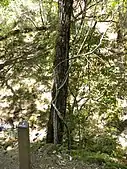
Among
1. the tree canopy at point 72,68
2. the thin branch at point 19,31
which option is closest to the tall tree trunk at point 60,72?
the tree canopy at point 72,68

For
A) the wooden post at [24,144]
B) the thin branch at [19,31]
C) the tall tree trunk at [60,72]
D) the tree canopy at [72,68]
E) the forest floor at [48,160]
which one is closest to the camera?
the wooden post at [24,144]

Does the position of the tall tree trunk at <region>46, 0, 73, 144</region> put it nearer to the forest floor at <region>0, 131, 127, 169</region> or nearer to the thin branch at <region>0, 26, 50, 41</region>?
the forest floor at <region>0, 131, 127, 169</region>

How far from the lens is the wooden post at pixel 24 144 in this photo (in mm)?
2193

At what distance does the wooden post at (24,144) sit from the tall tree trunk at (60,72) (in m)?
0.99

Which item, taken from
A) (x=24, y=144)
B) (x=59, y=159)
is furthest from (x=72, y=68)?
(x=24, y=144)

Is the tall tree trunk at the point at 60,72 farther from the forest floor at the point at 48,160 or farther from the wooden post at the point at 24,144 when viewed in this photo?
the wooden post at the point at 24,144

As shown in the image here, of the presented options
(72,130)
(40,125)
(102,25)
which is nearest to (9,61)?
(40,125)

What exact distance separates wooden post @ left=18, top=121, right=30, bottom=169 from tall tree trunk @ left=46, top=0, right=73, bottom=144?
0.99m

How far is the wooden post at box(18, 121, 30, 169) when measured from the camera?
219cm

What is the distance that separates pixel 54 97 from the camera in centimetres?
343

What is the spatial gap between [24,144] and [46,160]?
0.87 m

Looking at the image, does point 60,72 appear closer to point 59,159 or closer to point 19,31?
point 59,159

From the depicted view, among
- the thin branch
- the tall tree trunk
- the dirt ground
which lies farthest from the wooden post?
the thin branch

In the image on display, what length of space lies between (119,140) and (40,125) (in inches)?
56.0
